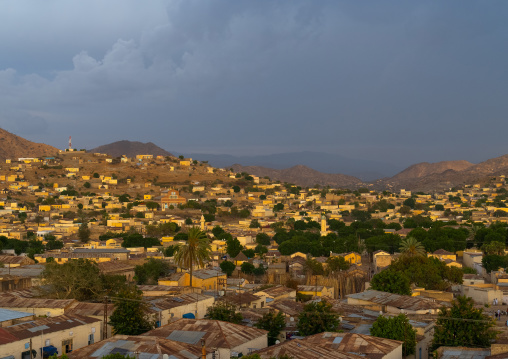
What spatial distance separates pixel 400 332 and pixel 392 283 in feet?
33.3

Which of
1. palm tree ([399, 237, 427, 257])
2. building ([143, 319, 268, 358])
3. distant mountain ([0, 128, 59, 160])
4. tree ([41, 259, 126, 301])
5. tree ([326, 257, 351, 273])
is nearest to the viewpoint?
building ([143, 319, 268, 358])

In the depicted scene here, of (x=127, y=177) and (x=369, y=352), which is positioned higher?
(x=127, y=177)

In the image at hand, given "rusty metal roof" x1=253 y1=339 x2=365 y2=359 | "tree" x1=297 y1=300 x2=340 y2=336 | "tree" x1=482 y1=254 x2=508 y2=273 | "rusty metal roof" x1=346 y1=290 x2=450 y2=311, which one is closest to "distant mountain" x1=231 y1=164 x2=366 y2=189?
"tree" x1=482 y1=254 x2=508 y2=273

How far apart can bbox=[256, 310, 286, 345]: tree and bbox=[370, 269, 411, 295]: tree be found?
9.08 m

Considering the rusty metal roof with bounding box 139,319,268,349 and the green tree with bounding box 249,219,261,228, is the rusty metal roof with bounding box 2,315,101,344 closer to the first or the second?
the rusty metal roof with bounding box 139,319,268,349

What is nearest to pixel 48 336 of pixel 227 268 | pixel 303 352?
pixel 303 352

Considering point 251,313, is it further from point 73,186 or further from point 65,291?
point 73,186

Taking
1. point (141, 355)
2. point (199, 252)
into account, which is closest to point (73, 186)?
point (199, 252)

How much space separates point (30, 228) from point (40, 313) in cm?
3937

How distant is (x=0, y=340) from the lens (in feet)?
53.9

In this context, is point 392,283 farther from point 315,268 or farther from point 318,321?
point 315,268

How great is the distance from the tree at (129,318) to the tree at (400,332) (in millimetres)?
7114

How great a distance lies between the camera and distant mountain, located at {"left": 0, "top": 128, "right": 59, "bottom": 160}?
148 m

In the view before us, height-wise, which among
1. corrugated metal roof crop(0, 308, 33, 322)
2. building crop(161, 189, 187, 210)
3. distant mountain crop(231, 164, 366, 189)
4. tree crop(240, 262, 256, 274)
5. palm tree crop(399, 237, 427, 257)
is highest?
distant mountain crop(231, 164, 366, 189)
